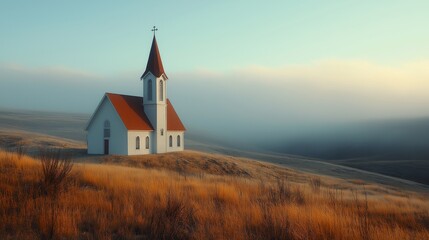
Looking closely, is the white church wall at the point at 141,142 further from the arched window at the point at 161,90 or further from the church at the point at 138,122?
the arched window at the point at 161,90

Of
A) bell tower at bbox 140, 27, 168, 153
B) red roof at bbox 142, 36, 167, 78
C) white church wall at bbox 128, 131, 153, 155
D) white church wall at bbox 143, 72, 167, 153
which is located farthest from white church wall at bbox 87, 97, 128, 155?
red roof at bbox 142, 36, 167, 78

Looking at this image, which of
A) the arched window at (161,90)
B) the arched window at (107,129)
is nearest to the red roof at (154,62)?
the arched window at (161,90)

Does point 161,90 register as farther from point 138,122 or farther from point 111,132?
point 111,132

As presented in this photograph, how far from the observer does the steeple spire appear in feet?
155

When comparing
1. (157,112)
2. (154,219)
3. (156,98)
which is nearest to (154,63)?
(156,98)

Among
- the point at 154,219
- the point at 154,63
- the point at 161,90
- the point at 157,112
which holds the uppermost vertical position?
the point at 154,63

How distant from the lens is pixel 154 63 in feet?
156

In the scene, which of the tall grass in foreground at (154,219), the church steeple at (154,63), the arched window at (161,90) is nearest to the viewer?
the tall grass in foreground at (154,219)

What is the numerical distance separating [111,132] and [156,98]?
7.23 meters

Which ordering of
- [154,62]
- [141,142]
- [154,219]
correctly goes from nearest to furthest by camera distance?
[154,219] < [141,142] < [154,62]

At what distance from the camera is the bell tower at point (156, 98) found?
154 feet

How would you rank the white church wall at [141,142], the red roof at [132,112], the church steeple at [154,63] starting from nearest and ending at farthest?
1. the white church wall at [141,142]
2. the red roof at [132,112]
3. the church steeple at [154,63]

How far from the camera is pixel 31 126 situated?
10288cm

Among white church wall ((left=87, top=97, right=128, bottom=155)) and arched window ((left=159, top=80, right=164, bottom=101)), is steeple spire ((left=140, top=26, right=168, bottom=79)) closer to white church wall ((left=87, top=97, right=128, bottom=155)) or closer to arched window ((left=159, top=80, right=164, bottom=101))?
arched window ((left=159, top=80, right=164, bottom=101))
